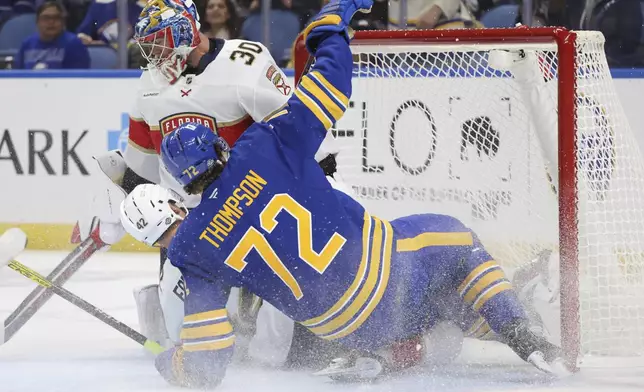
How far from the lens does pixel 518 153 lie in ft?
11.1

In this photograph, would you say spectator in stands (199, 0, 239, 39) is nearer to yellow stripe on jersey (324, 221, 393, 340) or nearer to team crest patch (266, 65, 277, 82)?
team crest patch (266, 65, 277, 82)

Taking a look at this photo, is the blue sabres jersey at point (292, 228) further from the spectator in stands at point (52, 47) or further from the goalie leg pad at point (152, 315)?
the spectator in stands at point (52, 47)

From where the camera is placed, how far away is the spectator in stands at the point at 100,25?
548 cm

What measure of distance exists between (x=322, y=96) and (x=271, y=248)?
1.22 feet

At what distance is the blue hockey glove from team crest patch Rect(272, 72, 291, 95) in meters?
0.42

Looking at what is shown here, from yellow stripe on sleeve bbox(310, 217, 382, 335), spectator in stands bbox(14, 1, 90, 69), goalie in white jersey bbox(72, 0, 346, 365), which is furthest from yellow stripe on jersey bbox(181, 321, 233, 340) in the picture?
spectator in stands bbox(14, 1, 90, 69)

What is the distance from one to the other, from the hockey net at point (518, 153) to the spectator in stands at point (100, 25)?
6.70 ft

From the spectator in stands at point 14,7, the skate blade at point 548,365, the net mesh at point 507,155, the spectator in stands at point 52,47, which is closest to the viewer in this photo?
the skate blade at point 548,365

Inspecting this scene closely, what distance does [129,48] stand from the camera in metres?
5.42

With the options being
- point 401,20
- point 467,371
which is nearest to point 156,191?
point 467,371

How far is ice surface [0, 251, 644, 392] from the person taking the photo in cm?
283

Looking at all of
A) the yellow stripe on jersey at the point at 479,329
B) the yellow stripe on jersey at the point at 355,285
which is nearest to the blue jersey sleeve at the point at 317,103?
the yellow stripe on jersey at the point at 355,285

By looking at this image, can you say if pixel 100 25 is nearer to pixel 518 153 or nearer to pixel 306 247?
pixel 518 153

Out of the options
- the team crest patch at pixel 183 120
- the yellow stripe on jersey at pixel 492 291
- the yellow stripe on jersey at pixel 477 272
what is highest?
the team crest patch at pixel 183 120
